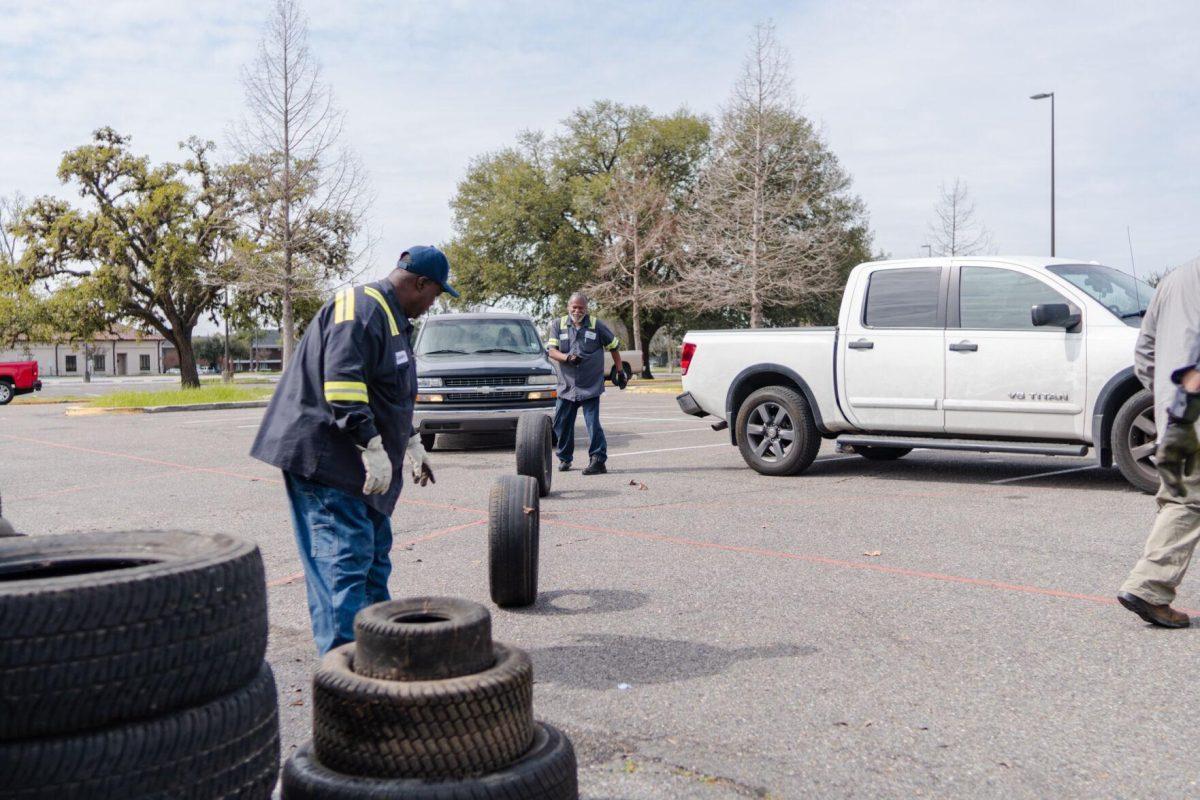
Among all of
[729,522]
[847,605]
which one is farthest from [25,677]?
[729,522]

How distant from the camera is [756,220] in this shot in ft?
116

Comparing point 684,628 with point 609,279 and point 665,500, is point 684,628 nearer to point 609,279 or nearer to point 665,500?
point 665,500

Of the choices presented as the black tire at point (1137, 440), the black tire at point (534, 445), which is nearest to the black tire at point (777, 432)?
the black tire at point (534, 445)

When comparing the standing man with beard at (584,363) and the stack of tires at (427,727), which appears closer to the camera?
the stack of tires at (427,727)

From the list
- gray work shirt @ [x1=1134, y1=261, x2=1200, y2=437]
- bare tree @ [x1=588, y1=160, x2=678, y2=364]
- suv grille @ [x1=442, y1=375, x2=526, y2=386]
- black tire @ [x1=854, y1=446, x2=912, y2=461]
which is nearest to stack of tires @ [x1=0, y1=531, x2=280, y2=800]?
gray work shirt @ [x1=1134, y1=261, x2=1200, y2=437]

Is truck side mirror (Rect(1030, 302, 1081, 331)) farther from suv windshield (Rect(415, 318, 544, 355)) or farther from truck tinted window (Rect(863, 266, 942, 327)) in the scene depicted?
suv windshield (Rect(415, 318, 544, 355))

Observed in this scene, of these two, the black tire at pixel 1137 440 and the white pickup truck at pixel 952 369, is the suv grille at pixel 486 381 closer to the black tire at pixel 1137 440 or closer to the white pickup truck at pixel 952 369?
the white pickup truck at pixel 952 369

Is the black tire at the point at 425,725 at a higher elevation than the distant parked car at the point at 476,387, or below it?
below

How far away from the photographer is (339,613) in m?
3.95

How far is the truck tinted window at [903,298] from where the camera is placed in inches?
385

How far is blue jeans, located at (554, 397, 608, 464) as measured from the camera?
36.0ft

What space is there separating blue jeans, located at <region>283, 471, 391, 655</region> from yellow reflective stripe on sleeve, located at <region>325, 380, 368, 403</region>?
0.37 metres

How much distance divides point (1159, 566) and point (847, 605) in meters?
1.46

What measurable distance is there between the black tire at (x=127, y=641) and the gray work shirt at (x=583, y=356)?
832cm
